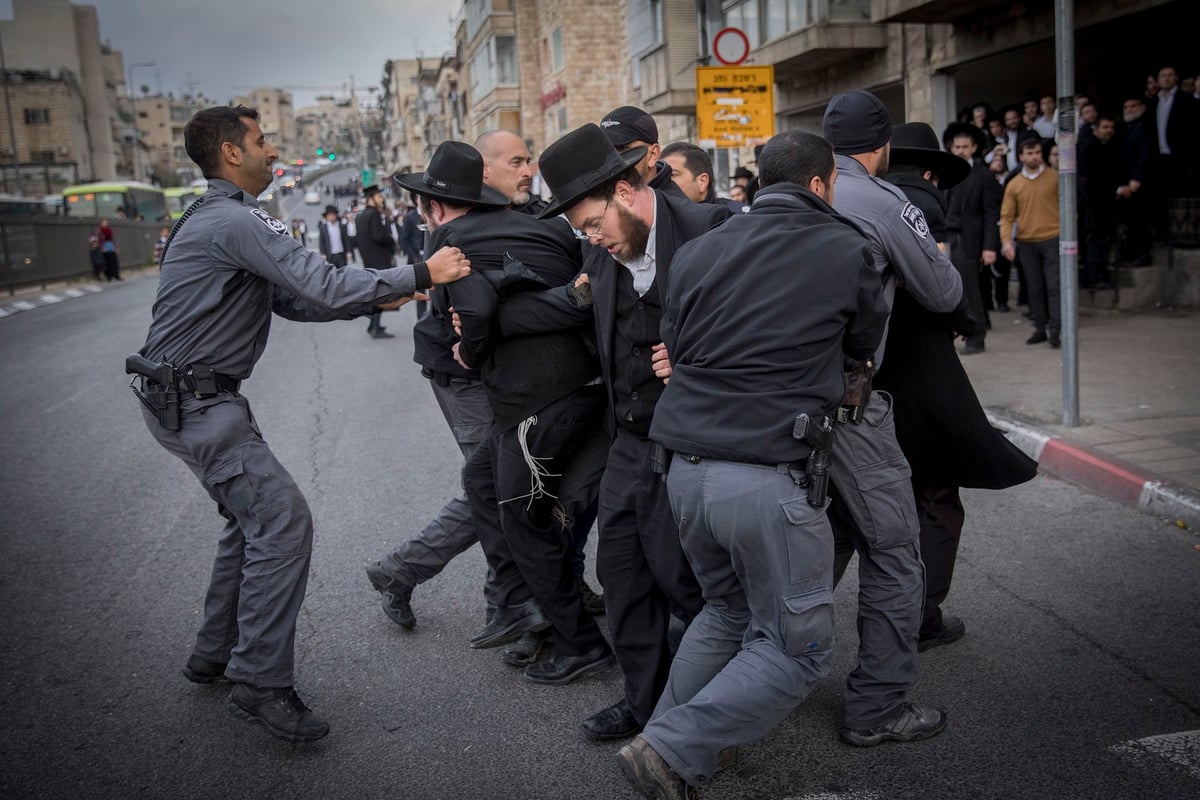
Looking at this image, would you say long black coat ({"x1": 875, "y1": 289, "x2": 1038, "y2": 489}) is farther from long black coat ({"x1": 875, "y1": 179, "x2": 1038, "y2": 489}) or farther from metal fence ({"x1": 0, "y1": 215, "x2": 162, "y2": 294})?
metal fence ({"x1": 0, "y1": 215, "x2": 162, "y2": 294})

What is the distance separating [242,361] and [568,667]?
5.56ft

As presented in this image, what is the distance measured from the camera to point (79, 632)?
4711 mm

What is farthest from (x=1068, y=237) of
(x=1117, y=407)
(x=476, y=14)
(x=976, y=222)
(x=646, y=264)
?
(x=476, y=14)

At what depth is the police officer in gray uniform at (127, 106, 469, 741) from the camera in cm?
366

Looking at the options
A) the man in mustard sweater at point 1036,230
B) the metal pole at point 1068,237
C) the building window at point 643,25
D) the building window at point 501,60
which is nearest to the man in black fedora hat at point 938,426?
the metal pole at point 1068,237

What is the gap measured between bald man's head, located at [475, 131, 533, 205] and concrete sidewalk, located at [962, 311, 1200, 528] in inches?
147

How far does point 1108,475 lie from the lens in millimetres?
5984

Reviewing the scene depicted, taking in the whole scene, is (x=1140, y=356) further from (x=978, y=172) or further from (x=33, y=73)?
(x=33, y=73)

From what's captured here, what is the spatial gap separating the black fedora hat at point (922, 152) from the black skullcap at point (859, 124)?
0.60 meters

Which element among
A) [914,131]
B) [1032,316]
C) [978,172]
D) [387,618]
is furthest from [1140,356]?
[387,618]

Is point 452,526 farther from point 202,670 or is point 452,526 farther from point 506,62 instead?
point 506,62

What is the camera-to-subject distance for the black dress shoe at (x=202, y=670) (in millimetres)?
4062

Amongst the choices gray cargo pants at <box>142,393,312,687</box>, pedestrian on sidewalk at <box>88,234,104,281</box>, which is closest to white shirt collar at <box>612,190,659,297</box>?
gray cargo pants at <box>142,393,312,687</box>

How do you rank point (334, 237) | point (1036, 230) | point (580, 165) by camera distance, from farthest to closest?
1. point (334, 237)
2. point (1036, 230)
3. point (580, 165)
